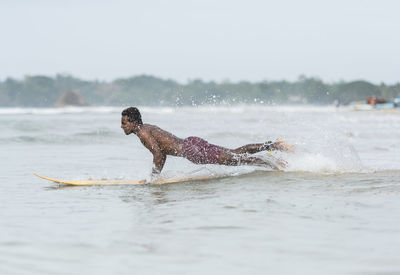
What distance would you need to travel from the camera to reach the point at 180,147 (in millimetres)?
8758

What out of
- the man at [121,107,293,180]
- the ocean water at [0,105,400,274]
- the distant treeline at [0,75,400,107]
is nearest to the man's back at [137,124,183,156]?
the man at [121,107,293,180]

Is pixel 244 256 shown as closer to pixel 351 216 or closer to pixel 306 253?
pixel 306 253

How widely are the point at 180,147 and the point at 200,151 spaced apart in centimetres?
33

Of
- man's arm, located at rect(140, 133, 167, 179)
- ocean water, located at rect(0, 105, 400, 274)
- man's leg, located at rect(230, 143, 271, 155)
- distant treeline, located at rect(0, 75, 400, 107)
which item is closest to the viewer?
ocean water, located at rect(0, 105, 400, 274)

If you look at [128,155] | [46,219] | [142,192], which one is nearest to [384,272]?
[46,219]

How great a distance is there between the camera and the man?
8.63m

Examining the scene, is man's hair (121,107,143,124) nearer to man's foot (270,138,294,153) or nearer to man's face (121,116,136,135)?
man's face (121,116,136,135)

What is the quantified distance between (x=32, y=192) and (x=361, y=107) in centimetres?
7033

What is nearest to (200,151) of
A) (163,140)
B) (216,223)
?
(163,140)

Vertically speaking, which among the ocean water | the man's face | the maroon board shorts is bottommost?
the ocean water

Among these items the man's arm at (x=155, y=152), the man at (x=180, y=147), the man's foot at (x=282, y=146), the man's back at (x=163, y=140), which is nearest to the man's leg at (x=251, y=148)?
the man at (x=180, y=147)

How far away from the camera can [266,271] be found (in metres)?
3.89

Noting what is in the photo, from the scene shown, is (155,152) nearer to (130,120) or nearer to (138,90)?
(130,120)

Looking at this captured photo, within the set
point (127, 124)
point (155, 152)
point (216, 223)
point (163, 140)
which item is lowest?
point (216, 223)
